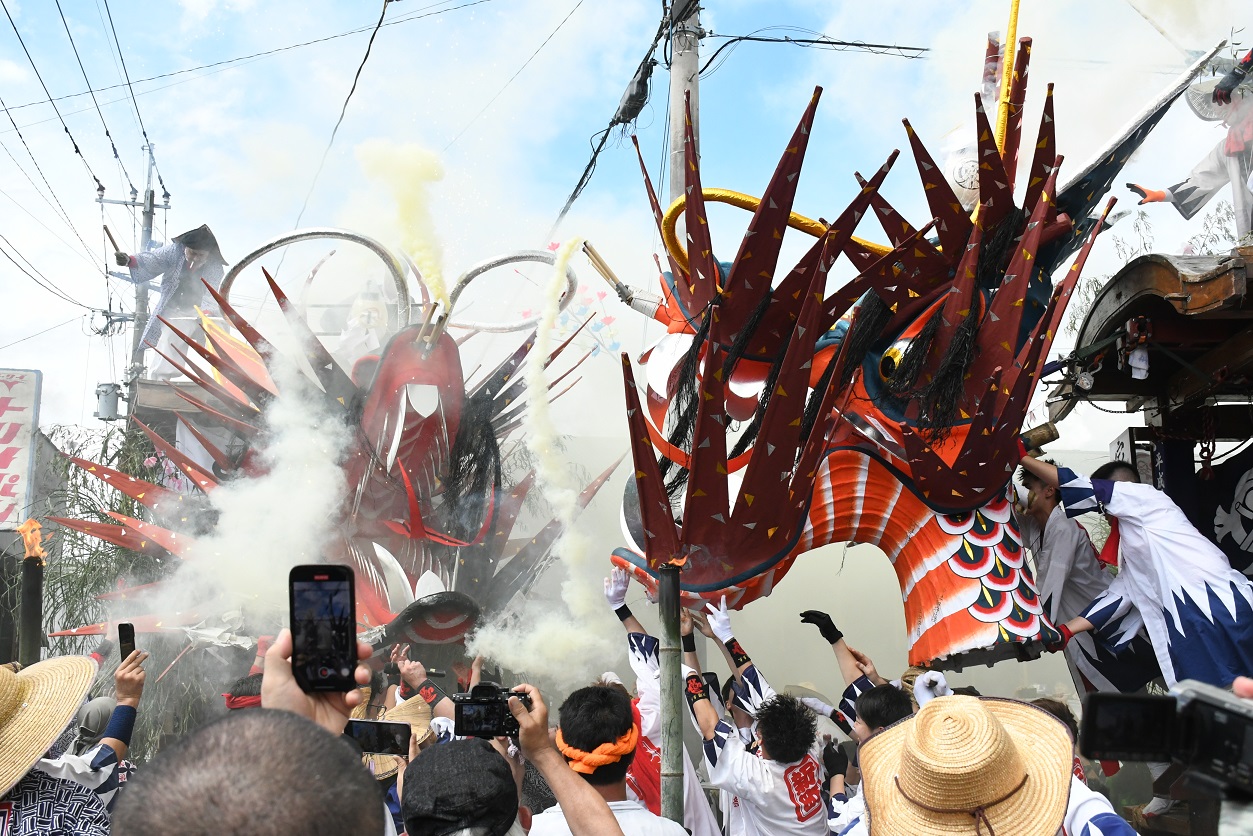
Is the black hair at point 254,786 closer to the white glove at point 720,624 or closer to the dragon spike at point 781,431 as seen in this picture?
the dragon spike at point 781,431

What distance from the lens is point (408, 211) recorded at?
9438 millimetres

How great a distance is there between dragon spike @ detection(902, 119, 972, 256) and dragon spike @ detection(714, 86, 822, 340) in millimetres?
650

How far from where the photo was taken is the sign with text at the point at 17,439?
427 inches

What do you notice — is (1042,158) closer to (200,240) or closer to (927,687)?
(927,687)

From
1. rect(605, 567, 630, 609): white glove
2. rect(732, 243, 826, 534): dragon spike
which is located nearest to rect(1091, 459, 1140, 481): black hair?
rect(732, 243, 826, 534): dragon spike

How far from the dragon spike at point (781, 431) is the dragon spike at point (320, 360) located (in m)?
5.83

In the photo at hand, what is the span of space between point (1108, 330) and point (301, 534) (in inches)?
272

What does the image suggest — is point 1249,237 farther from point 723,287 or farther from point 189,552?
point 189,552

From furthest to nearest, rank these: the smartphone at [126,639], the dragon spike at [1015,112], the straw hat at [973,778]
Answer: the dragon spike at [1015,112]
the smartphone at [126,639]
the straw hat at [973,778]

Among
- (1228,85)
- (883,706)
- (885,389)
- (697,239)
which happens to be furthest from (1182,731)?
(1228,85)

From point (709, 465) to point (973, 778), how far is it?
2174mm

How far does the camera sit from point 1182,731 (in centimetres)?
141

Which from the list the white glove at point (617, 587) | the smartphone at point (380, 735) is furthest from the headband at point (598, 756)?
the white glove at point (617, 587)

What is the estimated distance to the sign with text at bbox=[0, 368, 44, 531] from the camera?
10852 millimetres
